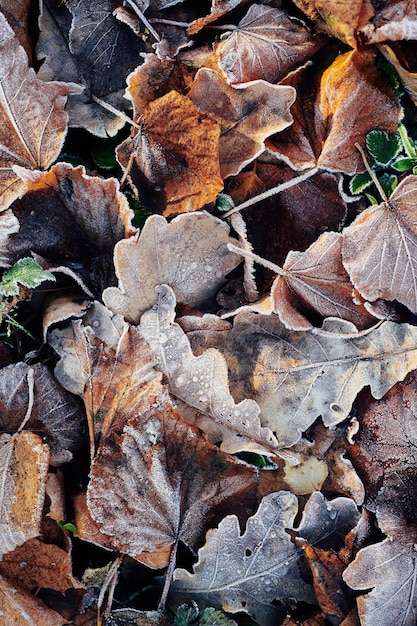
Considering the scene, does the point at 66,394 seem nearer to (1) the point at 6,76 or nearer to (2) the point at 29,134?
(2) the point at 29,134

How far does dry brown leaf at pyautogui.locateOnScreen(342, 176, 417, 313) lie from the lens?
2.08 meters

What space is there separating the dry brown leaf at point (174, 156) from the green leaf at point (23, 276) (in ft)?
1.43

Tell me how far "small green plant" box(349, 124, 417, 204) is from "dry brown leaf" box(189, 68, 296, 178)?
30 centimetres

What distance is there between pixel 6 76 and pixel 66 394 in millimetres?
1055

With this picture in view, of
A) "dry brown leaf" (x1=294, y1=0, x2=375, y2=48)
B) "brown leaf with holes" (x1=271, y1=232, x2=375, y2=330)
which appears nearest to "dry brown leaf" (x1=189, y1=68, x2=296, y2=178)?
"dry brown leaf" (x1=294, y1=0, x2=375, y2=48)

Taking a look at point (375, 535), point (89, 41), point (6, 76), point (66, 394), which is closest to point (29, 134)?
point (6, 76)

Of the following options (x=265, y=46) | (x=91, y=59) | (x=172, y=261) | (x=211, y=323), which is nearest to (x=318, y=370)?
(x=211, y=323)

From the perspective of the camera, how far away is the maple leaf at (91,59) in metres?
2.22

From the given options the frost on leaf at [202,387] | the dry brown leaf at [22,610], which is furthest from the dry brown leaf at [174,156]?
the dry brown leaf at [22,610]

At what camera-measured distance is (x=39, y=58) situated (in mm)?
2230

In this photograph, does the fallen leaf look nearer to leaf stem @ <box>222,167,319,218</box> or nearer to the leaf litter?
the leaf litter

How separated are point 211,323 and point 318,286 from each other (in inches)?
14.8

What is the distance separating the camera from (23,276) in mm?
1965

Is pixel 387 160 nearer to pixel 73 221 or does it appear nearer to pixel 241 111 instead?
pixel 241 111
